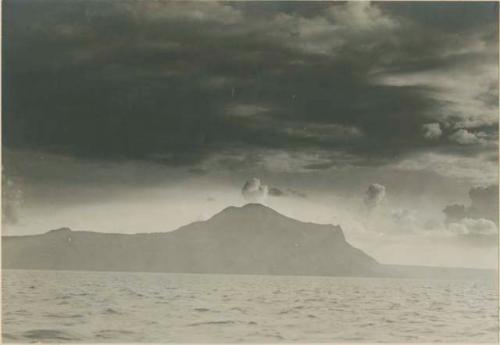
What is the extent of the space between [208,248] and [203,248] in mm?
52

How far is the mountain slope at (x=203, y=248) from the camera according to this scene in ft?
21.4

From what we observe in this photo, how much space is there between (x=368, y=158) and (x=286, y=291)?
1456 millimetres

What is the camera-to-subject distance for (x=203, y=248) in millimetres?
6613

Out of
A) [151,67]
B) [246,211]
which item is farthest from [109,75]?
[246,211]

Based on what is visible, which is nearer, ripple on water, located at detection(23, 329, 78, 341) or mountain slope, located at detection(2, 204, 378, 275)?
ripple on water, located at detection(23, 329, 78, 341)

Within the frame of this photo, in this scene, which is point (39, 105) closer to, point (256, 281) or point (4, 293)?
point (4, 293)

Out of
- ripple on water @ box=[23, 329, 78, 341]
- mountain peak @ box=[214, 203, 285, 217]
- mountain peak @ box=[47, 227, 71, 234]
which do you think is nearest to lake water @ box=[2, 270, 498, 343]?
ripple on water @ box=[23, 329, 78, 341]

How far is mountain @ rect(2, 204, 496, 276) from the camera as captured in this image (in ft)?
21.4

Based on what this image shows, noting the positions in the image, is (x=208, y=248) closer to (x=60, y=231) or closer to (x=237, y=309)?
(x=237, y=309)

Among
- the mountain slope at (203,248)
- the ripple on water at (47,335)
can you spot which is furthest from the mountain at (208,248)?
the ripple on water at (47,335)

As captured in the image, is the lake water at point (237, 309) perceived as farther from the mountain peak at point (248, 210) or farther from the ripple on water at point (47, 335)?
the mountain peak at point (248, 210)

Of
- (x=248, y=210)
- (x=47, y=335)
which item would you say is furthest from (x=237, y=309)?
(x=47, y=335)

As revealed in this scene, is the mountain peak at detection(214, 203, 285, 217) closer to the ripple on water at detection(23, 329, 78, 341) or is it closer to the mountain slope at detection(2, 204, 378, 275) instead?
the mountain slope at detection(2, 204, 378, 275)

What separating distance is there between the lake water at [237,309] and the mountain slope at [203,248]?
10 centimetres
